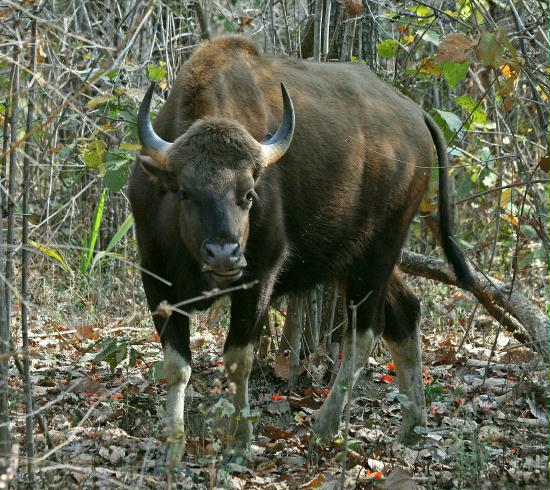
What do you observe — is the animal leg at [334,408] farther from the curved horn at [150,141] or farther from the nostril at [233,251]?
the curved horn at [150,141]

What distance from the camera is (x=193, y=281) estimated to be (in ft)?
16.7

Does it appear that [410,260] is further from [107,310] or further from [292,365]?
[107,310]

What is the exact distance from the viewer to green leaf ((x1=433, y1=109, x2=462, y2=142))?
21.5ft

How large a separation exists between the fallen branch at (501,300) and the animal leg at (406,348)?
0.42m

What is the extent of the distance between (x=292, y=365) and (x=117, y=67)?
237 cm

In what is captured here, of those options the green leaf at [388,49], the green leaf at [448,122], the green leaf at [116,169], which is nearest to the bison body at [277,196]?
the green leaf at [448,122]

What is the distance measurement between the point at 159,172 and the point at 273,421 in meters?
1.81

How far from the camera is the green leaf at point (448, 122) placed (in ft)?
21.5

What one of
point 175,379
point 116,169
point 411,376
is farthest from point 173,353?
point 411,376

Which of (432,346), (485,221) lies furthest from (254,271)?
(485,221)

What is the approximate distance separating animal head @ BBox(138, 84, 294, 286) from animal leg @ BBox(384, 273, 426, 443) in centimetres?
156

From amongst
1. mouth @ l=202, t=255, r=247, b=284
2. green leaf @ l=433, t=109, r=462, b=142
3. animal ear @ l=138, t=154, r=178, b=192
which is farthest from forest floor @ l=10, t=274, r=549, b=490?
green leaf @ l=433, t=109, r=462, b=142

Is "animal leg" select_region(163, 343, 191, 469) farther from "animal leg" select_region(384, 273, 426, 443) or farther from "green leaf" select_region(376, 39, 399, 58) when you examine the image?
"green leaf" select_region(376, 39, 399, 58)

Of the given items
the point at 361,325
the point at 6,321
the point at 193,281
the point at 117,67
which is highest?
the point at 117,67
